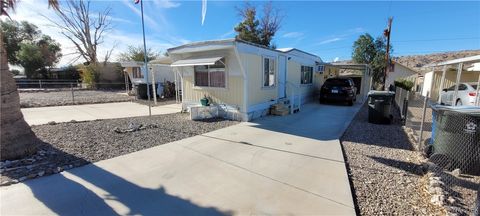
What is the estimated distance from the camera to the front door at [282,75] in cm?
954

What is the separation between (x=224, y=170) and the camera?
3709mm

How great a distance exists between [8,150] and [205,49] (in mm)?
5551

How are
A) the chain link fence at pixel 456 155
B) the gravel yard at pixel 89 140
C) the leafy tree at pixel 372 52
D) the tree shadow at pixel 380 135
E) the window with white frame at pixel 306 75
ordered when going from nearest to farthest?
the chain link fence at pixel 456 155, the gravel yard at pixel 89 140, the tree shadow at pixel 380 135, the window with white frame at pixel 306 75, the leafy tree at pixel 372 52

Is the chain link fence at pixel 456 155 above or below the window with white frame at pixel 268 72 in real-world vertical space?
below

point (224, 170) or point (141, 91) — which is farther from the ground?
point (141, 91)

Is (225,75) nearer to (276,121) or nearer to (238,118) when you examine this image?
(238,118)

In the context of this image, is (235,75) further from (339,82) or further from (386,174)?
(339,82)

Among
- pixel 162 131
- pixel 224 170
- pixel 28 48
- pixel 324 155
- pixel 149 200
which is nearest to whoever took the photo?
pixel 149 200

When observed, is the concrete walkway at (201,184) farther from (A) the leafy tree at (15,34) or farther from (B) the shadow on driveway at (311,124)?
(A) the leafy tree at (15,34)

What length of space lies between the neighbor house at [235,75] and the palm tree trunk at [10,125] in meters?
4.50

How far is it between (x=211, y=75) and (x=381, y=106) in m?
6.38

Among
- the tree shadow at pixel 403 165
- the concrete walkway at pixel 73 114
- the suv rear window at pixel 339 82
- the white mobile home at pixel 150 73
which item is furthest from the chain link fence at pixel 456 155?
the white mobile home at pixel 150 73

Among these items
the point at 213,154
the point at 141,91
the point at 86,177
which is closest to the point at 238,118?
the point at 213,154

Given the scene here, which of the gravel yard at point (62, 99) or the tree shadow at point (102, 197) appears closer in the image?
the tree shadow at point (102, 197)
